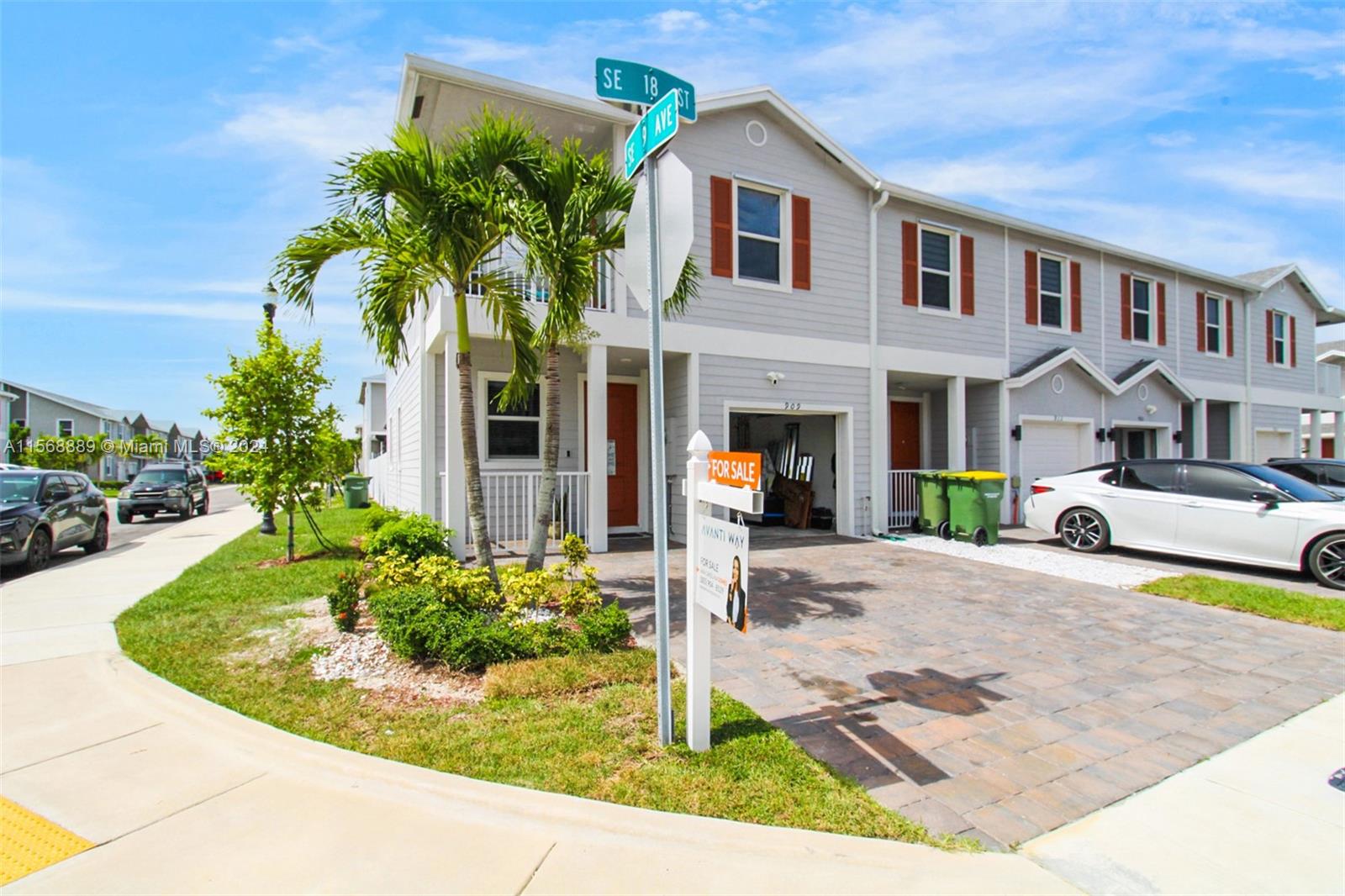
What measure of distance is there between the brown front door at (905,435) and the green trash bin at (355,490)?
16276 mm

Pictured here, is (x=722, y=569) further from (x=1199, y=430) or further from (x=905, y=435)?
(x=1199, y=430)

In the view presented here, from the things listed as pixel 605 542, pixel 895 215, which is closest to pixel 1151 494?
pixel 895 215

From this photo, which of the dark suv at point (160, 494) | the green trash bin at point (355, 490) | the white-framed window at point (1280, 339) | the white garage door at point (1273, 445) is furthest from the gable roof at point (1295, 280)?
the dark suv at point (160, 494)

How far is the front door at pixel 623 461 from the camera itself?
1107 cm

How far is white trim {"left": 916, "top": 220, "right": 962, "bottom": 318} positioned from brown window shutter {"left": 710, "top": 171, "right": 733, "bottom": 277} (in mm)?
4227

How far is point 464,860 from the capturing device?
2500mm

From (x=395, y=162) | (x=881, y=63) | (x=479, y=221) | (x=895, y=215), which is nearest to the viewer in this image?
(x=395, y=162)

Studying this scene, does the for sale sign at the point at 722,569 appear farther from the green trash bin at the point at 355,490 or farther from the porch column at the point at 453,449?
the green trash bin at the point at 355,490

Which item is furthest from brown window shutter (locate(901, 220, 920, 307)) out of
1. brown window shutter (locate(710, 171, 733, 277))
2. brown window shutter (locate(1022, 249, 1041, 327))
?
brown window shutter (locate(710, 171, 733, 277))

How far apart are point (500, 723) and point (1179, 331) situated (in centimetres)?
1942

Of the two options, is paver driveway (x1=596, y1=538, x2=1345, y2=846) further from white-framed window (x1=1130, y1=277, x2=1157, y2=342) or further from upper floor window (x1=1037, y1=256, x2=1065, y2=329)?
white-framed window (x1=1130, y1=277, x2=1157, y2=342)

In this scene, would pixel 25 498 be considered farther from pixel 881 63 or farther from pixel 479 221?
pixel 881 63

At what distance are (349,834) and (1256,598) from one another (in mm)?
8170

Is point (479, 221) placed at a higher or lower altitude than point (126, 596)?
higher
